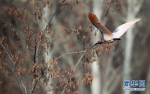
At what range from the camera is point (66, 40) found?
2164 centimetres

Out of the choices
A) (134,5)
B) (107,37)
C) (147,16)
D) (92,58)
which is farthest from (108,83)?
(107,37)

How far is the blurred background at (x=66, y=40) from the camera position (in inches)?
380

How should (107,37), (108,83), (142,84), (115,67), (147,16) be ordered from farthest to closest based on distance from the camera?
(115,67)
(108,83)
(147,16)
(142,84)
(107,37)

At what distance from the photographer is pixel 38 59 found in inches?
375

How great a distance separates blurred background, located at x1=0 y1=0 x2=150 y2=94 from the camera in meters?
9.65

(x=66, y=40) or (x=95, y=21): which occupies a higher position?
(x=66, y=40)

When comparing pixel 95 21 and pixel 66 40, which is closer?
pixel 95 21

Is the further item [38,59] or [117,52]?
[117,52]

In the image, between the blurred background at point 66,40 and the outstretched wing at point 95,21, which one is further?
the blurred background at point 66,40

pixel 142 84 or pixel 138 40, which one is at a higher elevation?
pixel 138 40

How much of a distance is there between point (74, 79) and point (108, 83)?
1180 centimetres

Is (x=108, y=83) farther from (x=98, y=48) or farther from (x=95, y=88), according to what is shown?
(x=98, y=48)

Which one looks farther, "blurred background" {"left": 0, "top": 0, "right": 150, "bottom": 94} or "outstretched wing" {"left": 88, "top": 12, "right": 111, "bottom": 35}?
"blurred background" {"left": 0, "top": 0, "right": 150, "bottom": 94}

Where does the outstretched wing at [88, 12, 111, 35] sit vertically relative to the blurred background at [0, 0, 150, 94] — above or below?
below
